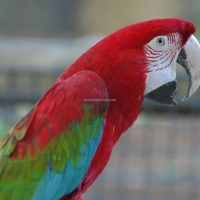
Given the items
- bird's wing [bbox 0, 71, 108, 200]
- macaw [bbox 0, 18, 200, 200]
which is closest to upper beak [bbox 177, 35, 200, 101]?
macaw [bbox 0, 18, 200, 200]

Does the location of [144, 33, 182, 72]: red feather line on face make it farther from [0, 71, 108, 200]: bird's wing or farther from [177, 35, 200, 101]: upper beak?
[0, 71, 108, 200]: bird's wing

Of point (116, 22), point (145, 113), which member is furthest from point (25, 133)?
point (116, 22)

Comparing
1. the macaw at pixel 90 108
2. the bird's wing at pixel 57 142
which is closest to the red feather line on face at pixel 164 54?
the macaw at pixel 90 108

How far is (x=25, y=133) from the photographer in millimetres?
1180

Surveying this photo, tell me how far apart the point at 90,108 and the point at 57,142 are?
0.40 feet

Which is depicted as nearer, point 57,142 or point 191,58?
point 57,142

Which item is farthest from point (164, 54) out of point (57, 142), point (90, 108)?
point (57, 142)

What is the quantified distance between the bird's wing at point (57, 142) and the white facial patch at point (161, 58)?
0.49 feet

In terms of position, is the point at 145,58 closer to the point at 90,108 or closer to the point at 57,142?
the point at 90,108

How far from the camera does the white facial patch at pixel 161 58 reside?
1233 millimetres

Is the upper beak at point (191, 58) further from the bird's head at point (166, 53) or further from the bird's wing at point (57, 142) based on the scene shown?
the bird's wing at point (57, 142)

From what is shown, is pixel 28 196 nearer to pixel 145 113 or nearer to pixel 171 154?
pixel 145 113

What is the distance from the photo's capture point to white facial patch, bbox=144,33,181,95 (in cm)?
123

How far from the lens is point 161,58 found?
125 cm
